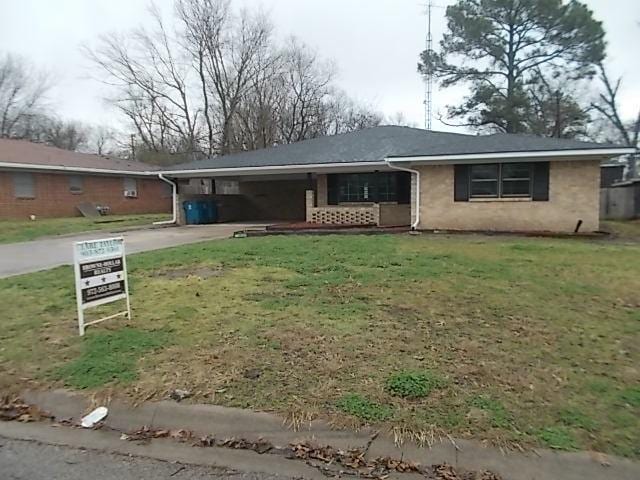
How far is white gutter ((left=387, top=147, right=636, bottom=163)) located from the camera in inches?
476

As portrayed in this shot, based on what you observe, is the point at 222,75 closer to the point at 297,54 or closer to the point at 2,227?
the point at 297,54

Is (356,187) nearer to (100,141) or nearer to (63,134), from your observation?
(100,141)

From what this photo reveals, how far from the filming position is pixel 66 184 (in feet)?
74.0

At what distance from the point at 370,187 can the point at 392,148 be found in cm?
184

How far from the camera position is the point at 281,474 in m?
2.64

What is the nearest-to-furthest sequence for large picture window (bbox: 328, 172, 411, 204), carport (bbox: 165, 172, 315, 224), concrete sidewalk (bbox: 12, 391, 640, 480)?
concrete sidewalk (bbox: 12, 391, 640, 480)
large picture window (bbox: 328, 172, 411, 204)
carport (bbox: 165, 172, 315, 224)

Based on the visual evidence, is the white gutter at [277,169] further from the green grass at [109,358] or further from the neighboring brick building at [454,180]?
the green grass at [109,358]

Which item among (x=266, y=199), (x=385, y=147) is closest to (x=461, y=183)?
(x=385, y=147)

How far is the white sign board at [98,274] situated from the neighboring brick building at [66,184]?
1717 cm

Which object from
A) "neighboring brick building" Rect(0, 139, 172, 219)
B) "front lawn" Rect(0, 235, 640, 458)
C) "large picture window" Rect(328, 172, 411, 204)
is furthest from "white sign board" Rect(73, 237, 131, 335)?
"neighboring brick building" Rect(0, 139, 172, 219)

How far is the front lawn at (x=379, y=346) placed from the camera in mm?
3150

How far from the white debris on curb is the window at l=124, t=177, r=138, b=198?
2438cm

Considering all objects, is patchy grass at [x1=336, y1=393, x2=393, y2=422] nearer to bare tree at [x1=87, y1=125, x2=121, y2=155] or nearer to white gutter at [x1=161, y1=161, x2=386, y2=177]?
white gutter at [x1=161, y1=161, x2=386, y2=177]

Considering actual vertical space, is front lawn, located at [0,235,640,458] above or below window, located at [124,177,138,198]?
below
